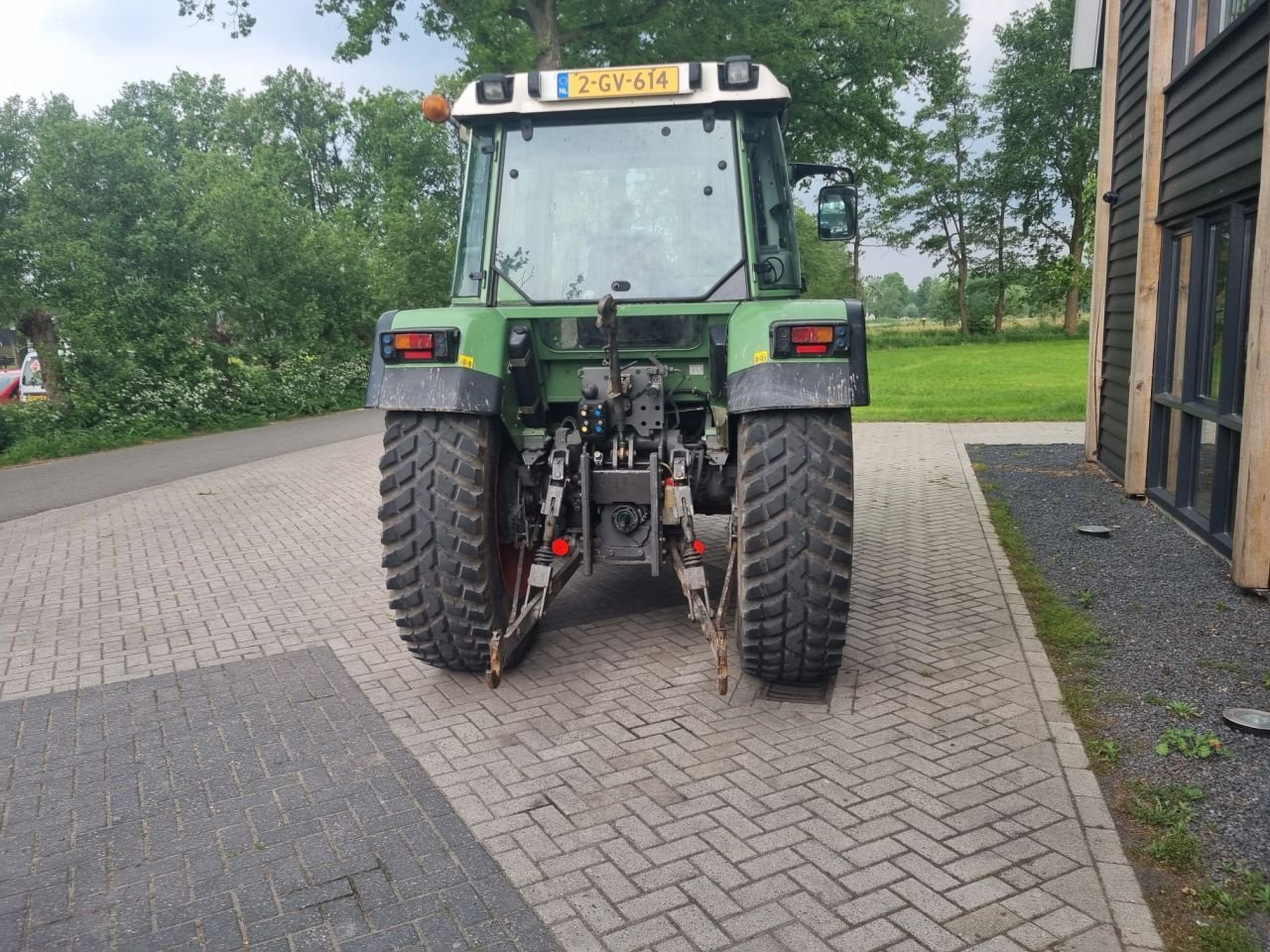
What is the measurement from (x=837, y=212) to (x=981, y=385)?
17.5 meters

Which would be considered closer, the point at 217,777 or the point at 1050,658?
the point at 217,777

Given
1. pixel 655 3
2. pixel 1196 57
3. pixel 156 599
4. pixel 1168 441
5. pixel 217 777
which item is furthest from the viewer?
pixel 655 3

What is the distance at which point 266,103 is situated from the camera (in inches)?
1962

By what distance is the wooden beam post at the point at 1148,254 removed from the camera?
7793 mm

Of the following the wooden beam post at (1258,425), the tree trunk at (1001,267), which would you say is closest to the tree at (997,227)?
the tree trunk at (1001,267)

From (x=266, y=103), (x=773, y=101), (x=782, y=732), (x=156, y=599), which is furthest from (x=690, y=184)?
(x=266, y=103)

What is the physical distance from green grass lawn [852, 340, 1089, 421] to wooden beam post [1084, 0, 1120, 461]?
4.99 m

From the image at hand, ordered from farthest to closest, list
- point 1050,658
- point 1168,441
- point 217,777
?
point 1168,441 → point 1050,658 → point 217,777

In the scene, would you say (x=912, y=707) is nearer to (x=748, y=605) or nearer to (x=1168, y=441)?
(x=748, y=605)

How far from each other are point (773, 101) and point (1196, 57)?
151 inches

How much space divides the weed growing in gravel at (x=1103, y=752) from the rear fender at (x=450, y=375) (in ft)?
8.92

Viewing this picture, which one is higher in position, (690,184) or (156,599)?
(690,184)

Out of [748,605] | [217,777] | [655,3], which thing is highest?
[655,3]

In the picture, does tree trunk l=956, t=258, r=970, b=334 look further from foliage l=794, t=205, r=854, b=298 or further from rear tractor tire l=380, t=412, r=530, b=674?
rear tractor tire l=380, t=412, r=530, b=674
